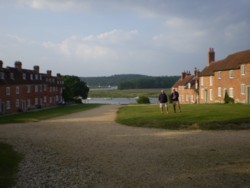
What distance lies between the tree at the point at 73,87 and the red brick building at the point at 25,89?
8.34m

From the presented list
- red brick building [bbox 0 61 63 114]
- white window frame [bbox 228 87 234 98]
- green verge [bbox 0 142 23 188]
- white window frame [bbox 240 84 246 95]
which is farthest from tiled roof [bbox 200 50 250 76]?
green verge [bbox 0 142 23 188]

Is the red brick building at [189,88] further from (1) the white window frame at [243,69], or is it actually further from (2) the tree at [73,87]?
(2) the tree at [73,87]

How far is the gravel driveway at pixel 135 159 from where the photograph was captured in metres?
10.2

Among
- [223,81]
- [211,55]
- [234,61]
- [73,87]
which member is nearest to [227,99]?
[223,81]

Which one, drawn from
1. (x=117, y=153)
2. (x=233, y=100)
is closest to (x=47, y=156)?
(x=117, y=153)

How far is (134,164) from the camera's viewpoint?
1241 cm

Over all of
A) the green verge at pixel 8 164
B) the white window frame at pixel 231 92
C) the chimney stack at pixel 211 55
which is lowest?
the green verge at pixel 8 164

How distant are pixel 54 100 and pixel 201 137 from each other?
60.8 m

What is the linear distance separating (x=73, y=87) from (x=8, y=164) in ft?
255

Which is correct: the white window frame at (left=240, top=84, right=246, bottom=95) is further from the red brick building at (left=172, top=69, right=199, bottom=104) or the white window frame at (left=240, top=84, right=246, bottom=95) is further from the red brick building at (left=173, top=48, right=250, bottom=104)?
the red brick building at (left=172, top=69, right=199, bottom=104)

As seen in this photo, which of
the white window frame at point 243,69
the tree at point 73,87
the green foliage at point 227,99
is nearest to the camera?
the white window frame at point 243,69

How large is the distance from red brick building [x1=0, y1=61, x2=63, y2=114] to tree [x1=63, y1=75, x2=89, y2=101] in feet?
27.4

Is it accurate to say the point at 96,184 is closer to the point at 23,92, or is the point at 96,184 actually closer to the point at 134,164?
the point at 134,164

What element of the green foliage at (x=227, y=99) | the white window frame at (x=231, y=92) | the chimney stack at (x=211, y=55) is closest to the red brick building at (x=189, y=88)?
the chimney stack at (x=211, y=55)
